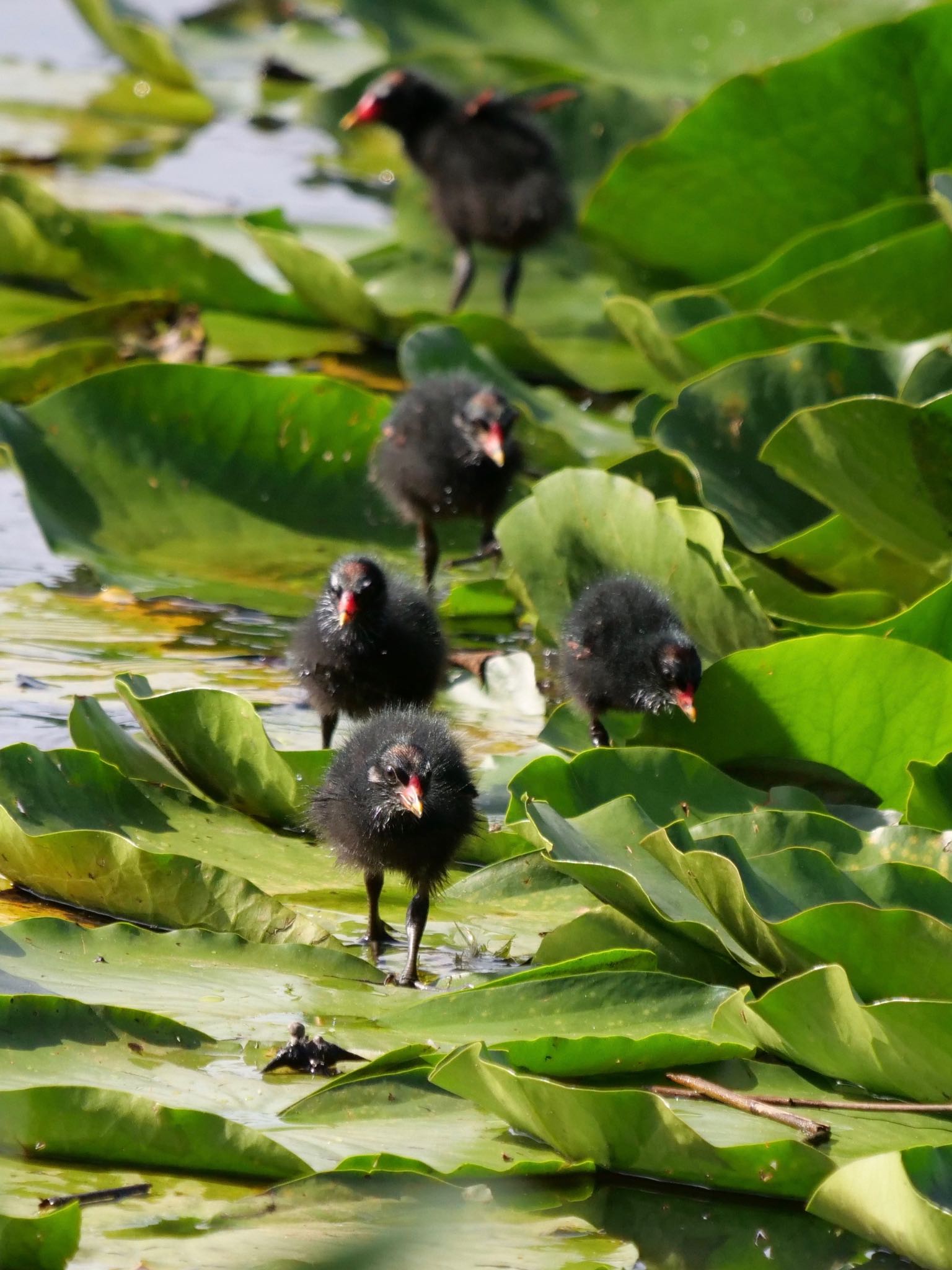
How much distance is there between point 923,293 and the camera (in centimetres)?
386

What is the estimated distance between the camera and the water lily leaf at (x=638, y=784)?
7.97 ft

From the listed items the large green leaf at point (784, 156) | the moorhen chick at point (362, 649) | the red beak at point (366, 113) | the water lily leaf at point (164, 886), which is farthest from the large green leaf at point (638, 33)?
the water lily leaf at point (164, 886)

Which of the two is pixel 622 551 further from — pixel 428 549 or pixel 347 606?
pixel 428 549

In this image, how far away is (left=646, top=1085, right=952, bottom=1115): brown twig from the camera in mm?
1845

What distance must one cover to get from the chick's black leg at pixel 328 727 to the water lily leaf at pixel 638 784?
0.73 metres

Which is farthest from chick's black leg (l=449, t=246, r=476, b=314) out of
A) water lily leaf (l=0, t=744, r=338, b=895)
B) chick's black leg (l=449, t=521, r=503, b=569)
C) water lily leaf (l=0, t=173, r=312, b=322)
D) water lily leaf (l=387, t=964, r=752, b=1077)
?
water lily leaf (l=387, t=964, r=752, b=1077)

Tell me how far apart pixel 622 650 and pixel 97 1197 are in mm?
1356

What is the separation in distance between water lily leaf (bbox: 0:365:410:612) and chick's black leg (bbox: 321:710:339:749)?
0.45 metres

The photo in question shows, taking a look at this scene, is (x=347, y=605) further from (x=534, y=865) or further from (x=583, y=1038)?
(x=583, y=1038)

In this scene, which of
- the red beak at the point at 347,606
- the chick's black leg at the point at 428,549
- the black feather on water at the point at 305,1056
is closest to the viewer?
the black feather on water at the point at 305,1056

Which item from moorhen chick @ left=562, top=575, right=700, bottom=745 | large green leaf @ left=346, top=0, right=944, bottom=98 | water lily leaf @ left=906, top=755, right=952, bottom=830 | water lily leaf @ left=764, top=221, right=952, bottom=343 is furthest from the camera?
large green leaf @ left=346, top=0, right=944, bottom=98

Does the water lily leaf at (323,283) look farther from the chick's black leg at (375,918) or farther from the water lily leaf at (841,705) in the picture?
the chick's black leg at (375,918)

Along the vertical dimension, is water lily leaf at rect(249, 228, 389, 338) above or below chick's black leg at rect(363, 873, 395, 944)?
above

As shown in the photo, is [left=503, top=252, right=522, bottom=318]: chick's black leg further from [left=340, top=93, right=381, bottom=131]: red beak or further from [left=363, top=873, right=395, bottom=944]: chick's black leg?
[left=363, top=873, right=395, bottom=944]: chick's black leg
